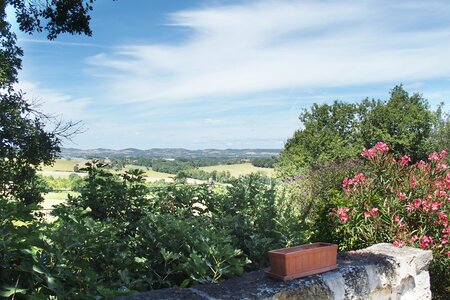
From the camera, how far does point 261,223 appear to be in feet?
9.76

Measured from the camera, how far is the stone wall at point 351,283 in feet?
5.79

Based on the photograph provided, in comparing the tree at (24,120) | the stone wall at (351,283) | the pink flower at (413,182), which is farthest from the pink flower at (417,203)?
the tree at (24,120)

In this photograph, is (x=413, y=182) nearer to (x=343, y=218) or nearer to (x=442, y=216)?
(x=442, y=216)

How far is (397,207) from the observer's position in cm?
357

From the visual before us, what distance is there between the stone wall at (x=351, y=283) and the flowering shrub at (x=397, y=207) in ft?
1.98

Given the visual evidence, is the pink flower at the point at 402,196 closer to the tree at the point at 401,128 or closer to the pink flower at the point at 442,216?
the pink flower at the point at 442,216

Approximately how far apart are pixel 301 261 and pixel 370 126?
2403cm

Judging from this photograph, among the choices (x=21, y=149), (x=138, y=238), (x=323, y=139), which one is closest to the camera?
(x=138, y=238)

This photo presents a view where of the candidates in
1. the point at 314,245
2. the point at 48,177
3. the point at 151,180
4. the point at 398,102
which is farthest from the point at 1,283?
the point at 398,102

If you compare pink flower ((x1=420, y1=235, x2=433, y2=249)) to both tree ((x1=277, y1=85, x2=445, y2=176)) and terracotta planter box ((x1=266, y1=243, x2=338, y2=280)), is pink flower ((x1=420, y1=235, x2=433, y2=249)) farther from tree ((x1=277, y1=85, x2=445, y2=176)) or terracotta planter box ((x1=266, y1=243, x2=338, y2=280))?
tree ((x1=277, y1=85, x2=445, y2=176))

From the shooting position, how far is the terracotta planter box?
76.7 inches

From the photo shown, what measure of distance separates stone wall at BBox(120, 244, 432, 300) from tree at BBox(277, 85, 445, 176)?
18729mm

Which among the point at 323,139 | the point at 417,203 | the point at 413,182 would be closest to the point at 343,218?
the point at 417,203

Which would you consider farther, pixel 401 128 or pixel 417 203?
pixel 401 128
